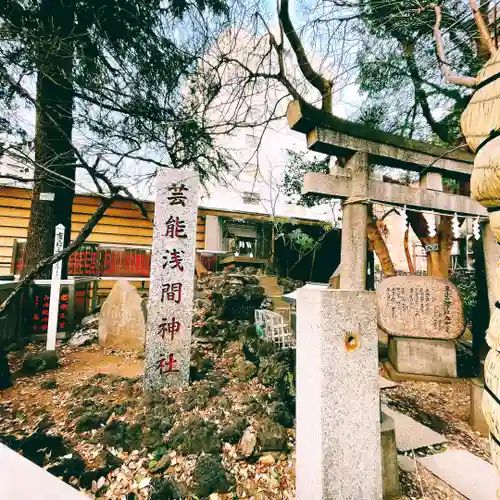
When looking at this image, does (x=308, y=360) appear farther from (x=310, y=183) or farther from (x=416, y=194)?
(x=416, y=194)

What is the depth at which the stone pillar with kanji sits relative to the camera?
15.0 feet

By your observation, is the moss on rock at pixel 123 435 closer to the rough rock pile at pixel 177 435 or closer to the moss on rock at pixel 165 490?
the rough rock pile at pixel 177 435

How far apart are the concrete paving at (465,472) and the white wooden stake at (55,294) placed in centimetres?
669

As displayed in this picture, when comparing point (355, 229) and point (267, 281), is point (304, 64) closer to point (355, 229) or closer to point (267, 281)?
point (355, 229)

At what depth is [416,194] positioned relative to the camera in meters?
3.91

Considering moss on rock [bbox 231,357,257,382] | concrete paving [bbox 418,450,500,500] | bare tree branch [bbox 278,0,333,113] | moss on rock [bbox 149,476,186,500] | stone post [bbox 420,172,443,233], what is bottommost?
concrete paving [bbox 418,450,500,500]

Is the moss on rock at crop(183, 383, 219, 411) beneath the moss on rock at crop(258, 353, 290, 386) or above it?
beneath

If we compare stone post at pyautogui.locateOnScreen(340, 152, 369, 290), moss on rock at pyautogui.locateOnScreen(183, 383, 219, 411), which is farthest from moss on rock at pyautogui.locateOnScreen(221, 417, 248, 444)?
stone post at pyautogui.locateOnScreen(340, 152, 369, 290)

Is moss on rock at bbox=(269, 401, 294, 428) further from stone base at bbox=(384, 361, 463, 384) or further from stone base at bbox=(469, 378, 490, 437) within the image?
stone base at bbox=(384, 361, 463, 384)

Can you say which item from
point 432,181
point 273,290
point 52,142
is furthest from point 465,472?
point 52,142

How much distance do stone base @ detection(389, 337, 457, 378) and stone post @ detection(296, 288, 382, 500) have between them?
4504 mm

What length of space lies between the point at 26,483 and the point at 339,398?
2.27 m

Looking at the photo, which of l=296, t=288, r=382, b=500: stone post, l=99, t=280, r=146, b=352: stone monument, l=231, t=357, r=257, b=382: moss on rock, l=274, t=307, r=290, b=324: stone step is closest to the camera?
l=296, t=288, r=382, b=500: stone post

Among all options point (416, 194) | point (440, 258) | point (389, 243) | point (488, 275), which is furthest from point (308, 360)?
point (389, 243)
